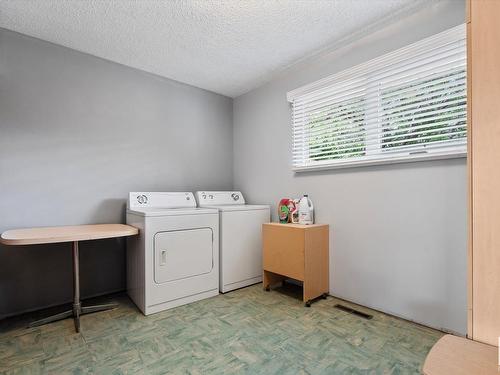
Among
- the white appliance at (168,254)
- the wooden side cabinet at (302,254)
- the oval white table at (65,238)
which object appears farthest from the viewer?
the wooden side cabinet at (302,254)

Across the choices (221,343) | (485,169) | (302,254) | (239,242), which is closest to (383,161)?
(302,254)

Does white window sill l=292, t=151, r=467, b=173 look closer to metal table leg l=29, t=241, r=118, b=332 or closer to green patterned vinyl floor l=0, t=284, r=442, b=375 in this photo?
green patterned vinyl floor l=0, t=284, r=442, b=375

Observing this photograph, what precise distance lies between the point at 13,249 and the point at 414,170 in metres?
3.26

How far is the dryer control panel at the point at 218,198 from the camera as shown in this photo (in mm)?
3053

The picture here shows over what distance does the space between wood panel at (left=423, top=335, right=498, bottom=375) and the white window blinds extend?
1.36 m

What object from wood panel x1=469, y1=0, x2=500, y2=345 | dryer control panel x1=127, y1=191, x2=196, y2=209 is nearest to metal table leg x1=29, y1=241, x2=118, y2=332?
dryer control panel x1=127, y1=191, x2=196, y2=209

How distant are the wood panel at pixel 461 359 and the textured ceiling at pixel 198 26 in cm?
208

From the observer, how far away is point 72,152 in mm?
2484

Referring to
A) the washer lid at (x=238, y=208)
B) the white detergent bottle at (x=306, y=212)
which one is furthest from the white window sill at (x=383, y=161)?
the washer lid at (x=238, y=208)

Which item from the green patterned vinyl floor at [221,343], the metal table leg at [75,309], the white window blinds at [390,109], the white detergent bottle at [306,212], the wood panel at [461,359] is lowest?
the green patterned vinyl floor at [221,343]

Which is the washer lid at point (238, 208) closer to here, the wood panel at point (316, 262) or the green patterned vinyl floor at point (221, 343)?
the wood panel at point (316, 262)

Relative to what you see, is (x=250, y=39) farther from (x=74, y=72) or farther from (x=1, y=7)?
(x=1, y=7)

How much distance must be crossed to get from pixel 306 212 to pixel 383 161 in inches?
32.7

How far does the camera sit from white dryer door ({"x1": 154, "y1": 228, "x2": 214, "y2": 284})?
2.28m
